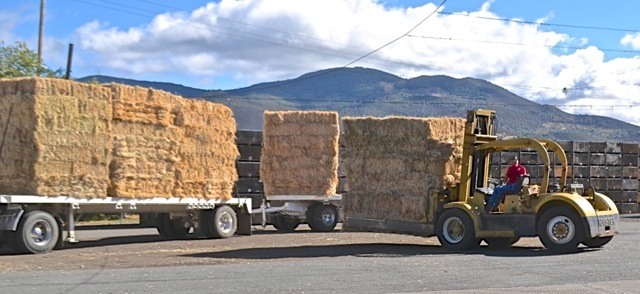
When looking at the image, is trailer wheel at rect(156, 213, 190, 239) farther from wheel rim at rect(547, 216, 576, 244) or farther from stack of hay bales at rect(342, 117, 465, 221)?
wheel rim at rect(547, 216, 576, 244)

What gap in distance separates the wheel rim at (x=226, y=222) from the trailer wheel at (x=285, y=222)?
114 inches

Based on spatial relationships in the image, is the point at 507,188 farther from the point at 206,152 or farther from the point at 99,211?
the point at 99,211

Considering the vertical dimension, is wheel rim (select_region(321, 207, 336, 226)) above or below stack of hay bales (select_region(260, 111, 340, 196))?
below

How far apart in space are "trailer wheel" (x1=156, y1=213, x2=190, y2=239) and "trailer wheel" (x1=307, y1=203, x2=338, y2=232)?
374 cm

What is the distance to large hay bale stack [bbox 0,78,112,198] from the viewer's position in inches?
662

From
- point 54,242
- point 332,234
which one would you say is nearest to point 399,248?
point 332,234

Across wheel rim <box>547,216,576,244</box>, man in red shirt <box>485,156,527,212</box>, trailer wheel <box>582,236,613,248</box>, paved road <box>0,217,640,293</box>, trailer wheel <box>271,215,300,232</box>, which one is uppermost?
man in red shirt <box>485,156,527,212</box>

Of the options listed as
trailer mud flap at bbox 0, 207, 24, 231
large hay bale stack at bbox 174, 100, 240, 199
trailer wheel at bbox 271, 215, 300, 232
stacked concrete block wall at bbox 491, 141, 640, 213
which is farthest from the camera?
stacked concrete block wall at bbox 491, 141, 640, 213

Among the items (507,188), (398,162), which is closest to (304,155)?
(398,162)

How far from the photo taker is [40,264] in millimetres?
14828

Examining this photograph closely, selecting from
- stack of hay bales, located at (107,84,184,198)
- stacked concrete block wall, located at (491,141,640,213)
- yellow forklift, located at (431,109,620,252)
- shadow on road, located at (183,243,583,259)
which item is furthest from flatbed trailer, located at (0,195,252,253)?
stacked concrete block wall, located at (491,141,640,213)

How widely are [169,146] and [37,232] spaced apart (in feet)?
12.7

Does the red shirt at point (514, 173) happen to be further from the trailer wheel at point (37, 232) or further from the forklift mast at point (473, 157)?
the trailer wheel at point (37, 232)

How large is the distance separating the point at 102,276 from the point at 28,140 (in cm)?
487
